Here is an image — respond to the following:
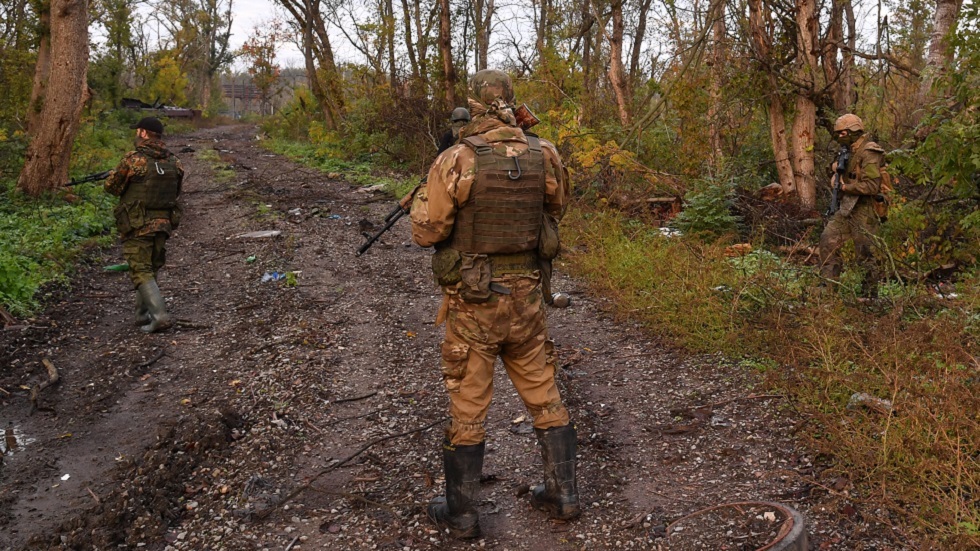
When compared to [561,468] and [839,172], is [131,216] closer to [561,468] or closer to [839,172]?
[561,468]

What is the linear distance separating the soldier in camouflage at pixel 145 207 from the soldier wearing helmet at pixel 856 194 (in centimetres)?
616

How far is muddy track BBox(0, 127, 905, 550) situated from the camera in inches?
139

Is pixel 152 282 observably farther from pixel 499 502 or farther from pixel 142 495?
pixel 499 502

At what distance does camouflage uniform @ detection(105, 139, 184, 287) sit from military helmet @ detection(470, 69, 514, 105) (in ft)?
15.2

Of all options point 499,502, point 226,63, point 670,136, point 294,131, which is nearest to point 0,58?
point 294,131

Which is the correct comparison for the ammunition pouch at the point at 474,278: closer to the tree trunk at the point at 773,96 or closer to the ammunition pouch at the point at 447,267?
the ammunition pouch at the point at 447,267

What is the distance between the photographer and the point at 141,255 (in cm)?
690

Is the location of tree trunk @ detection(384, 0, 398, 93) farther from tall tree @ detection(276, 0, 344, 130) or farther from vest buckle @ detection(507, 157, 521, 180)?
vest buckle @ detection(507, 157, 521, 180)

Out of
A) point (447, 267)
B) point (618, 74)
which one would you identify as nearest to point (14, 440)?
point (447, 267)

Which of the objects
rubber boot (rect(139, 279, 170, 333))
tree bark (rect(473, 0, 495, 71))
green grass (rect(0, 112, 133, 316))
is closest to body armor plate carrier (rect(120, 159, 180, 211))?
rubber boot (rect(139, 279, 170, 333))

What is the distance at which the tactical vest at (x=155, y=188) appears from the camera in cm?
680

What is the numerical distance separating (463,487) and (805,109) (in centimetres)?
839

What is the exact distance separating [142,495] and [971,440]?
4226 millimetres

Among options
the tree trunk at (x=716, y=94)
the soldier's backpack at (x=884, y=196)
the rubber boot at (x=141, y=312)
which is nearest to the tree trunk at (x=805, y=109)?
the tree trunk at (x=716, y=94)
